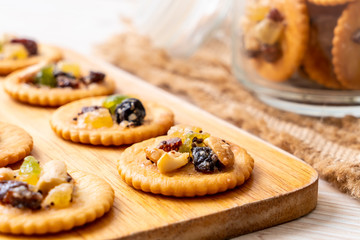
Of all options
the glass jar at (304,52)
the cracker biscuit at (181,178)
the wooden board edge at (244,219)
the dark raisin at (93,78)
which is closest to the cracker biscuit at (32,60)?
the dark raisin at (93,78)

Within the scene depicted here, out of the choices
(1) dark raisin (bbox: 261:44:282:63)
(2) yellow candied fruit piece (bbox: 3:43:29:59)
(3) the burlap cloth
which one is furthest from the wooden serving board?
(2) yellow candied fruit piece (bbox: 3:43:29:59)

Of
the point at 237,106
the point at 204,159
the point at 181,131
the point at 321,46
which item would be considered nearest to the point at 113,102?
the point at 181,131

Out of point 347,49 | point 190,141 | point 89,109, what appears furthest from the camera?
point 347,49

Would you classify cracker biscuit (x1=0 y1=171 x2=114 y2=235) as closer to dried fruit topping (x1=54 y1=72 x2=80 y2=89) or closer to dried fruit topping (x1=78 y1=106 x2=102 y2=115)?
dried fruit topping (x1=78 y1=106 x2=102 y2=115)

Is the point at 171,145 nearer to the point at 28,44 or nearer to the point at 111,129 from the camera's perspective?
the point at 111,129

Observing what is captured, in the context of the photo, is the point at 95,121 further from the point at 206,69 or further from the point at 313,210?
the point at 206,69

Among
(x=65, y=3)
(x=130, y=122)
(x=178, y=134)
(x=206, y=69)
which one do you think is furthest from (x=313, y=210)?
(x=65, y=3)
